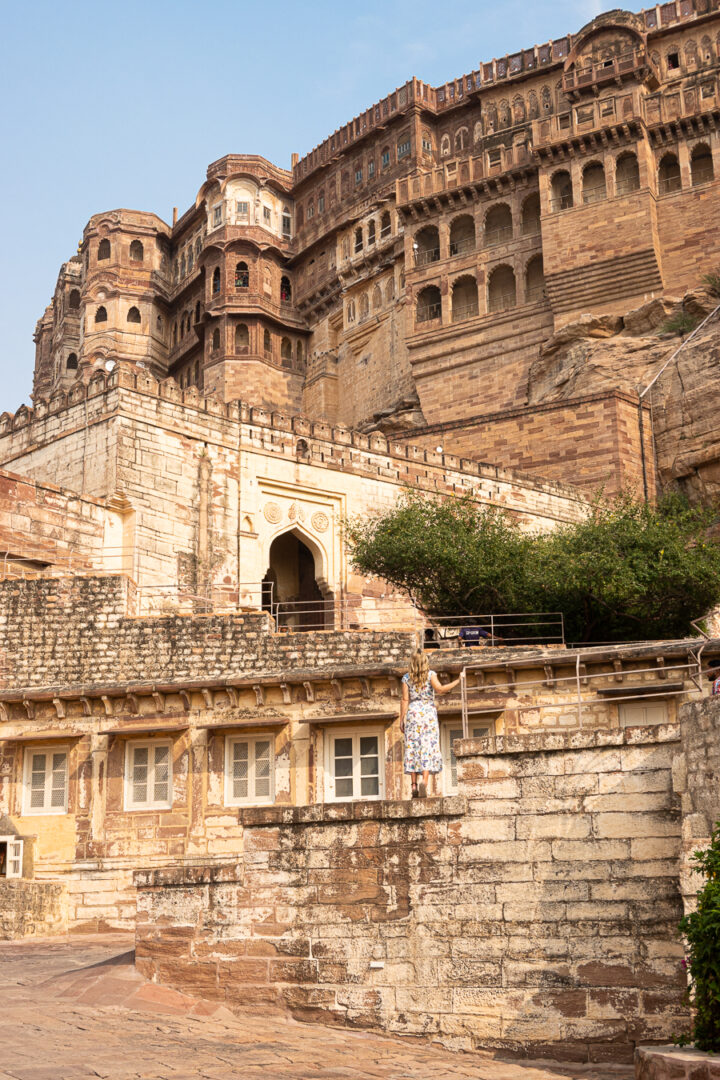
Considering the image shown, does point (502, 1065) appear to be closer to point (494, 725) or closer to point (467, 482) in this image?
point (494, 725)

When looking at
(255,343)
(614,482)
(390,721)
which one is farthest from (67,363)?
(390,721)

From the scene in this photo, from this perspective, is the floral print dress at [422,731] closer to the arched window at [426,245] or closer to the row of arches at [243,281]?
the arched window at [426,245]

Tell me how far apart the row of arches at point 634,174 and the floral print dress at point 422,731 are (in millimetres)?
28054

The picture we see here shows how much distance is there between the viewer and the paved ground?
24.6 feet

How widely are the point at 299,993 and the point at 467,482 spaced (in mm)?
18848

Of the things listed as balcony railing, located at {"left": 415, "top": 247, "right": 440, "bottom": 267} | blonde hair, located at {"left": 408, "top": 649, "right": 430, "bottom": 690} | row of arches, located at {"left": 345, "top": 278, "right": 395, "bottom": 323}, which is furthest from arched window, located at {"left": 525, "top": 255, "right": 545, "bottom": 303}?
blonde hair, located at {"left": 408, "top": 649, "right": 430, "bottom": 690}

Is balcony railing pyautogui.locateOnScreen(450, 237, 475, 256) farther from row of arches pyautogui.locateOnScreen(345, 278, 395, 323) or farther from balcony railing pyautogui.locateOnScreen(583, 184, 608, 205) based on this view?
balcony railing pyautogui.locateOnScreen(583, 184, 608, 205)

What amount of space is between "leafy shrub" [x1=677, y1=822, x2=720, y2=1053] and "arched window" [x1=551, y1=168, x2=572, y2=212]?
32.1 metres

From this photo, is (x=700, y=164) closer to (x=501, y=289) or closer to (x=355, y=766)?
(x=501, y=289)

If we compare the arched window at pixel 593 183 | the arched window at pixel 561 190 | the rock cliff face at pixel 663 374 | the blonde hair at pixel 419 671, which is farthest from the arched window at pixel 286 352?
Result: the blonde hair at pixel 419 671

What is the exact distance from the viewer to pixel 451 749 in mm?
15227

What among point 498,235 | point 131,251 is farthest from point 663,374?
point 131,251

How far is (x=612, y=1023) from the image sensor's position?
8.56 metres

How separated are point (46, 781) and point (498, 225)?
28.6 m
